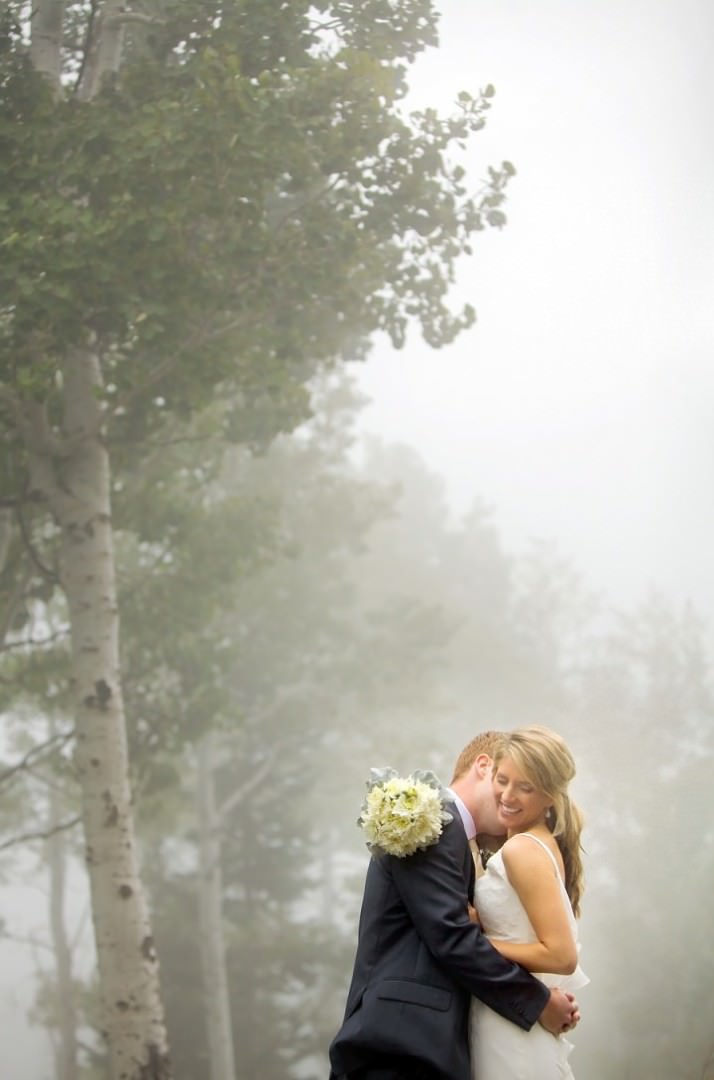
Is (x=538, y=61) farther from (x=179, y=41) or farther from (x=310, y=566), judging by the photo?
(x=310, y=566)

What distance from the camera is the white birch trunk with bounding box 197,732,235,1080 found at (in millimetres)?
8703

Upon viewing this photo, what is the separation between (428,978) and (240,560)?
5.35 metres

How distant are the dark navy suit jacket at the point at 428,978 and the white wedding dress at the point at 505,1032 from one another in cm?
4

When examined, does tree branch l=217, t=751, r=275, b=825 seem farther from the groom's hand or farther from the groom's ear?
the groom's hand

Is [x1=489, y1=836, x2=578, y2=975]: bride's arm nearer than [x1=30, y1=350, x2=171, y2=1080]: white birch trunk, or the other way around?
[x1=489, y1=836, x2=578, y2=975]: bride's arm

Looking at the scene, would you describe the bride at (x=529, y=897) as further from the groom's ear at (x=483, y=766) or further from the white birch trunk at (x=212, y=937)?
the white birch trunk at (x=212, y=937)

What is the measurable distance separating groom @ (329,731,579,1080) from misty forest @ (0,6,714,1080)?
260cm

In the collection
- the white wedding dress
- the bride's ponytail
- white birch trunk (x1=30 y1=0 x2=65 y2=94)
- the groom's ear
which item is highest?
white birch trunk (x1=30 y1=0 x2=65 y2=94)

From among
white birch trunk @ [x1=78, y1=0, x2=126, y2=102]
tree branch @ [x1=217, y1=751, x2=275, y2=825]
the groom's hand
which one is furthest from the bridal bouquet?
tree branch @ [x1=217, y1=751, x2=275, y2=825]

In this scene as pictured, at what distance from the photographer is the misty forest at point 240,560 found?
4395mm

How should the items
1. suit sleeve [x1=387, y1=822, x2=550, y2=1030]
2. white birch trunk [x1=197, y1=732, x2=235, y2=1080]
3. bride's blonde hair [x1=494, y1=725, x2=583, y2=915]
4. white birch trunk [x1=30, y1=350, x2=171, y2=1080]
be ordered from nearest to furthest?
1. suit sleeve [x1=387, y1=822, x2=550, y2=1030]
2. bride's blonde hair [x1=494, y1=725, x2=583, y2=915]
3. white birch trunk [x1=30, y1=350, x2=171, y2=1080]
4. white birch trunk [x1=197, y1=732, x2=235, y2=1080]

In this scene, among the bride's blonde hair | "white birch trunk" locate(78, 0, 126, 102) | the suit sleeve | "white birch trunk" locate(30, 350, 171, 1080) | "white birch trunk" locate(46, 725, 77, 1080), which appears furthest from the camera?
"white birch trunk" locate(46, 725, 77, 1080)

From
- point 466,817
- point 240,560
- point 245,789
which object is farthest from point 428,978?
point 245,789

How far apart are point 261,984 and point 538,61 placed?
349 inches
